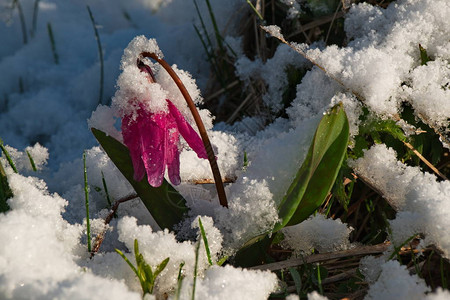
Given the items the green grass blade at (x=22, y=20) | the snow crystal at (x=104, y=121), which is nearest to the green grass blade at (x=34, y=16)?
the green grass blade at (x=22, y=20)

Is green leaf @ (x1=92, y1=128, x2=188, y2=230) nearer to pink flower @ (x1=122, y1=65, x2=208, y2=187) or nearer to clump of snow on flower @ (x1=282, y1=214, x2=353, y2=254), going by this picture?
pink flower @ (x1=122, y1=65, x2=208, y2=187)

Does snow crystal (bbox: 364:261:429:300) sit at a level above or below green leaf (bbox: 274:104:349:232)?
below

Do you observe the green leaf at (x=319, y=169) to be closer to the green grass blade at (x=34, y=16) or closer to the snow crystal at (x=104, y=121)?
the snow crystal at (x=104, y=121)

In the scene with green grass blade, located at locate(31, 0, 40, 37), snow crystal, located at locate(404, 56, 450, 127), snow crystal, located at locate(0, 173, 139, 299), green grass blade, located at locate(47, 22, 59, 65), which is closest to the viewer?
snow crystal, located at locate(0, 173, 139, 299)

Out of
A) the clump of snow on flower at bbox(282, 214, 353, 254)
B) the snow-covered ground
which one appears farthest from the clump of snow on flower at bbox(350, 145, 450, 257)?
the clump of snow on flower at bbox(282, 214, 353, 254)

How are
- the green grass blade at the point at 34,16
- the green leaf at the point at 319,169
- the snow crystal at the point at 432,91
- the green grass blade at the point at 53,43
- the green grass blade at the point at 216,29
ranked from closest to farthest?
Result: the green leaf at the point at 319,169 < the snow crystal at the point at 432,91 < the green grass blade at the point at 216,29 < the green grass blade at the point at 53,43 < the green grass blade at the point at 34,16

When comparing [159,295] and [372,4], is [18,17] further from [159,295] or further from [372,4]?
[159,295]
